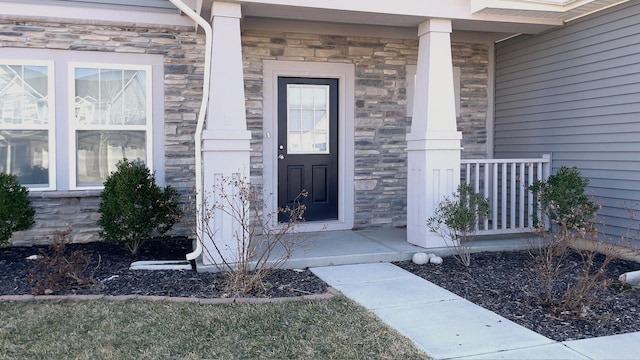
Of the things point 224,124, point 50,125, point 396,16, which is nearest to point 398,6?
point 396,16

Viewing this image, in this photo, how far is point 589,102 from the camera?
224 inches

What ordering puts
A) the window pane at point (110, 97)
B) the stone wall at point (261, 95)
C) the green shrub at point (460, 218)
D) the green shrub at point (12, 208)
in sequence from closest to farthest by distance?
1. the green shrub at point (460, 218)
2. the green shrub at point (12, 208)
3. the stone wall at point (261, 95)
4. the window pane at point (110, 97)

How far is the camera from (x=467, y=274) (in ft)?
15.8

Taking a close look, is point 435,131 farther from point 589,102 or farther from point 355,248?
point 589,102

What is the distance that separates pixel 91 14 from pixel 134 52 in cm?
61

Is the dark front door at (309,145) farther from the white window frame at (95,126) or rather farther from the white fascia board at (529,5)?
the white fascia board at (529,5)

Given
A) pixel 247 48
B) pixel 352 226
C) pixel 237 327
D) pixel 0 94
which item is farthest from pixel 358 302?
pixel 0 94

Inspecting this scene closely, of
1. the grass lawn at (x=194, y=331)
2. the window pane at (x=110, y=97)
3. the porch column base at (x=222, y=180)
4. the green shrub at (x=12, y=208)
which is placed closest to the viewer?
the grass lawn at (x=194, y=331)

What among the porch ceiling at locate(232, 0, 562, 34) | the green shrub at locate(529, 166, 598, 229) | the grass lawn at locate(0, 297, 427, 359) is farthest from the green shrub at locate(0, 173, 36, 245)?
the green shrub at locate(529, 166, 598, 229)

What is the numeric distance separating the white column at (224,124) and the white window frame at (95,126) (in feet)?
5.22

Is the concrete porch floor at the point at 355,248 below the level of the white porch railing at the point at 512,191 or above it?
below

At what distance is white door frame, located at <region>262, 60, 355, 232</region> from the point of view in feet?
21.2

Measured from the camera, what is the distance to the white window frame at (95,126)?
234 inches

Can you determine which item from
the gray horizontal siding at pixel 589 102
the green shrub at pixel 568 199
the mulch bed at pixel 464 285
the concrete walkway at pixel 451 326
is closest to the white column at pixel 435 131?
the mulch bed at pixel 464 285
